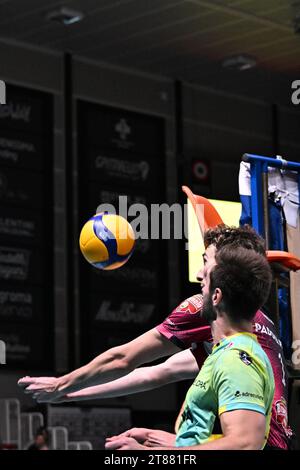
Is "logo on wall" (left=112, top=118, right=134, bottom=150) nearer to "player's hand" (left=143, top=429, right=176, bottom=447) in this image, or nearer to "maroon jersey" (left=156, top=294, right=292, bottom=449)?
"maroon jersey" (left=156, top=294, right=292, bottom=449)

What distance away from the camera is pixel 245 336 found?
2998mm

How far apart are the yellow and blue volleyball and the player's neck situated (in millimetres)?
2412

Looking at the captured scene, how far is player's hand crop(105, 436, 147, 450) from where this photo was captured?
2.91 metres

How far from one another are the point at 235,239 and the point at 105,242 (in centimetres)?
240

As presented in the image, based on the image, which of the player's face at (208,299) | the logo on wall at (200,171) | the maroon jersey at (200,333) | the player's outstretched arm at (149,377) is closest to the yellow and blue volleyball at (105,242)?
the player's outstretched arm at (149,377)

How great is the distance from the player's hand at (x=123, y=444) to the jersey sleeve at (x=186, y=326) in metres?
1.05

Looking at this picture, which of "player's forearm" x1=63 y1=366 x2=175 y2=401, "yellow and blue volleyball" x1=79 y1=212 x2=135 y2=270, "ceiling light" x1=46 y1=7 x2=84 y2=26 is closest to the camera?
"player's forearm" x1=63 y1=366 x2=175 y2=401

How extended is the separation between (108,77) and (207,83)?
4.34 feet

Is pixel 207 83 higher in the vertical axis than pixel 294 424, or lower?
higher

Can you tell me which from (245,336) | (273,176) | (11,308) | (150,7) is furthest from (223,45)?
(245,336)

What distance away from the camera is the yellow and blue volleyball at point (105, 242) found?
5461 millimetres

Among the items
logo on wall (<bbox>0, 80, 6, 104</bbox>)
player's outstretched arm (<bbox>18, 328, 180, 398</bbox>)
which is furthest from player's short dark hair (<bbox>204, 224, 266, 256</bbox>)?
logo on wall (<bbox>0, 80, 6, 104</bbox>)

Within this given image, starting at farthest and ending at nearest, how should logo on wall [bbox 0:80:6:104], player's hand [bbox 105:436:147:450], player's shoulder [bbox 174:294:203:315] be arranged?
logo on wall [bbox 0:80:6:104] → player's shoulder [bbox 174:294:203:315] → player's hand [bbox 105:436:147:450]
